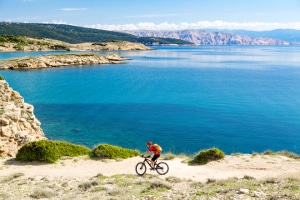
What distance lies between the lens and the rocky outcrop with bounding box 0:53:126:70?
99.3 metres

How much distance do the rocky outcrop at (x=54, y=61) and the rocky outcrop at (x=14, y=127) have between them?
7698 cm

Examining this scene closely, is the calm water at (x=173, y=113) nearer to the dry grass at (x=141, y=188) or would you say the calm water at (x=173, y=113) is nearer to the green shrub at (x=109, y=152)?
the green shrub at (x=109, y=152)

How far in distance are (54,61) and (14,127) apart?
303ft

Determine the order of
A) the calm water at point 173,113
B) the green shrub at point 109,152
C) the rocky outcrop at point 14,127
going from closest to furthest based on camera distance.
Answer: the green shrub at point 109,152 < the rocky outcrop at point 14,127 < the calm water at point 173,113

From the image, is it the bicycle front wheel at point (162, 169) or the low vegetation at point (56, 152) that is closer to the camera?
the bicycle front wheel at point (162, 169)

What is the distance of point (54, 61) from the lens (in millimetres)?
110750

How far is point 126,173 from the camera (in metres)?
18.8

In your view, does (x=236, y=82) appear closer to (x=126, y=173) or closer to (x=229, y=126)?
(x=229, y=126)

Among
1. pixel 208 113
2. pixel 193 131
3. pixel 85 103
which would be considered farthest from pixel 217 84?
pixel 193 131

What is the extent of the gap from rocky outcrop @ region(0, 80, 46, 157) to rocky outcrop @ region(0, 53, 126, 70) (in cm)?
7698

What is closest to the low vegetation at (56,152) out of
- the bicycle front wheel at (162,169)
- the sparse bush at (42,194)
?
the bicycle front wheel at (162,169)

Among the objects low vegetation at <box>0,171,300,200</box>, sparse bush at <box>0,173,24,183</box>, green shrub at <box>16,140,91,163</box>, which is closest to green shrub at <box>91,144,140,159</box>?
green shrub at <box>16,140,91,163</box>

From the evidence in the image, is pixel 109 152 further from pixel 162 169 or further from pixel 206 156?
pixel 206 156

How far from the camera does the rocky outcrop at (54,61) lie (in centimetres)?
9934
